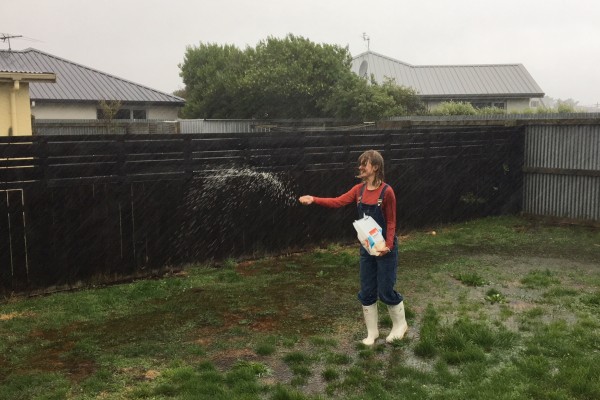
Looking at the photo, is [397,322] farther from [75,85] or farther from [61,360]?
[75,85]

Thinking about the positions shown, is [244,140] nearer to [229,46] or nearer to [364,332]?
[364,332]

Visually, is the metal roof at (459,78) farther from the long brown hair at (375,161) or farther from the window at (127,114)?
the long brown hair at (375,161)

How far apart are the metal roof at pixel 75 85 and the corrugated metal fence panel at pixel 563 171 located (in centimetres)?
2529

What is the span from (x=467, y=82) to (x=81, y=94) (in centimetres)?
3024

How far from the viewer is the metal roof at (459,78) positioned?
4862 cm

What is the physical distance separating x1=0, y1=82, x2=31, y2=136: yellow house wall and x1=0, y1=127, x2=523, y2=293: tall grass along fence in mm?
4122

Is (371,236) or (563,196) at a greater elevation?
(371,236)

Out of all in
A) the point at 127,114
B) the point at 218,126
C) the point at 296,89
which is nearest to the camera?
the point at 218,126

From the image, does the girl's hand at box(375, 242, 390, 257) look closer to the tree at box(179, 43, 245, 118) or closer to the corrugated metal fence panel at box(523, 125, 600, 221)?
the corrugated metal fence panel at box(523, 125, 600, 221)

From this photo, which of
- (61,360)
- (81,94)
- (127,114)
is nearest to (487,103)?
(127,114)

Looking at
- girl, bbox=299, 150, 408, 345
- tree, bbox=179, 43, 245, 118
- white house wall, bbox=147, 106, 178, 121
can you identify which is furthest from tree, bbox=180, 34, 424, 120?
girl, bbox=299, 150, 408, 345

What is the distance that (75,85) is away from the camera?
114 feet

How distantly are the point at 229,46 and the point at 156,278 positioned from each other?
51.6 meters

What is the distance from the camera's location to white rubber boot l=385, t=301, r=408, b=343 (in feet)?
20.2
